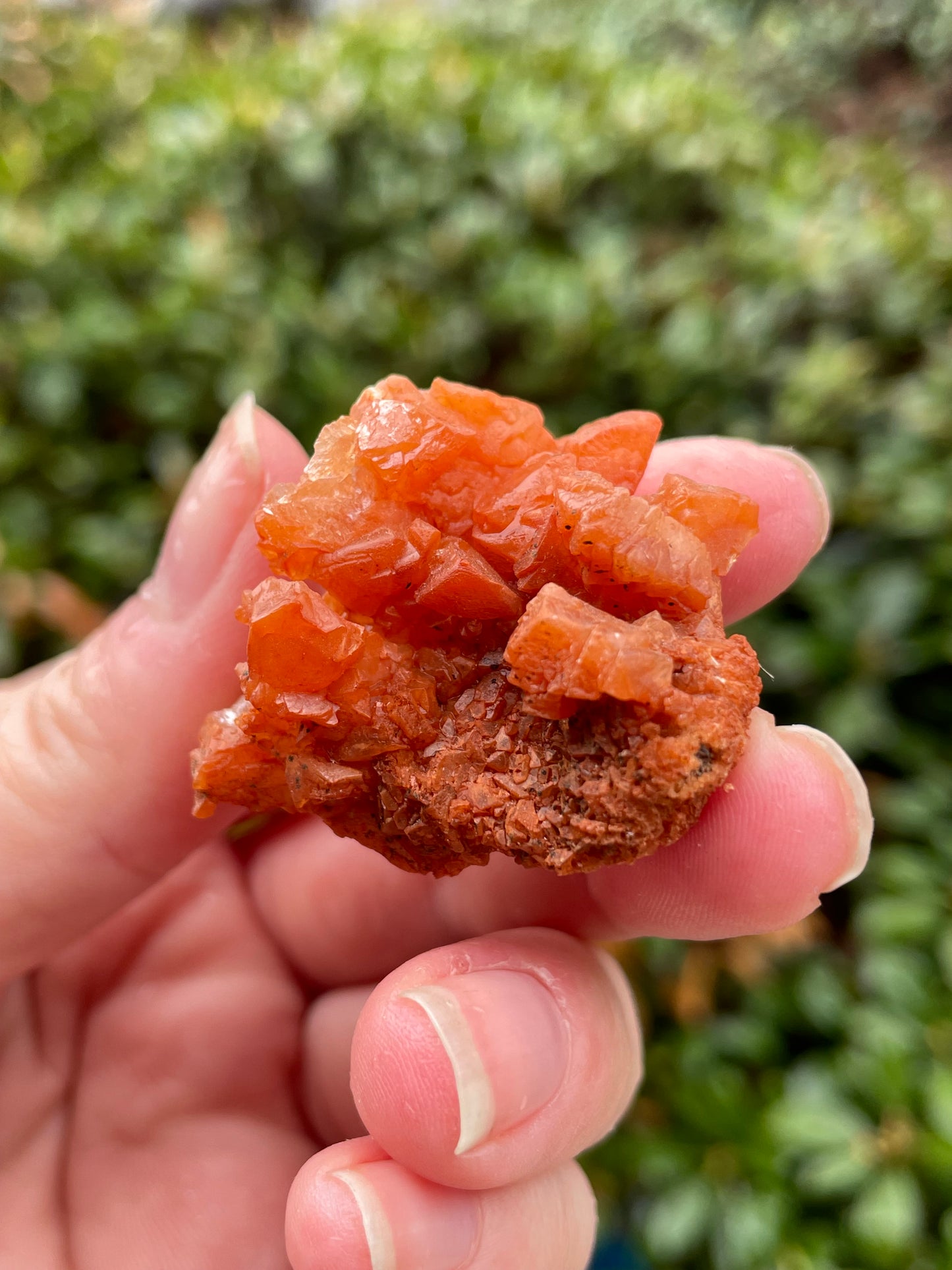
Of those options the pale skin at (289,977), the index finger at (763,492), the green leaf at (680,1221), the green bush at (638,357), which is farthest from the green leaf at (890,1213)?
the index finger at (763,492)

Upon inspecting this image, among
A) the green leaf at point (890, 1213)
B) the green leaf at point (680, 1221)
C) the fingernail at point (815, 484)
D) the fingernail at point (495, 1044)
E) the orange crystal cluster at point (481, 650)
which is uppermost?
the orange crystal cluster at point (481, 650)

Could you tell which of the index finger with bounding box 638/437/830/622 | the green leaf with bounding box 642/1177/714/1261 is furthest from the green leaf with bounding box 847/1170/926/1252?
the index finger with bounding box 638/437/830/622

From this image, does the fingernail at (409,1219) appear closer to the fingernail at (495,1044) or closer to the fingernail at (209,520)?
the fingernail at (495,1044)

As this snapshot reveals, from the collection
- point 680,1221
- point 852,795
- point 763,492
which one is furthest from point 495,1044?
point 680,1221

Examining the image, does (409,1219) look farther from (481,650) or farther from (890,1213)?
(890,1213)

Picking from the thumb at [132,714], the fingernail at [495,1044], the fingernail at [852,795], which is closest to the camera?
the fingernail at [495,1044]

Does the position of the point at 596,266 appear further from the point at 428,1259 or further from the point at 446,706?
the point at 428,1259
